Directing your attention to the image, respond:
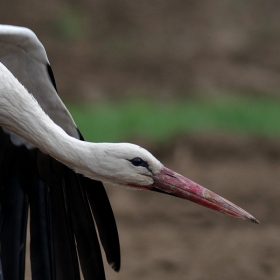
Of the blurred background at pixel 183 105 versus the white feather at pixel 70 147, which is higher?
the white feather at pixel 70 147

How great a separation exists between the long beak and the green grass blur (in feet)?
17.1

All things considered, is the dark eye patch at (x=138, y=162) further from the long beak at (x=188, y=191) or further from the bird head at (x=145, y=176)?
the long beak at (x=188, y=191)

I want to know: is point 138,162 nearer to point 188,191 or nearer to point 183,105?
point 188,191

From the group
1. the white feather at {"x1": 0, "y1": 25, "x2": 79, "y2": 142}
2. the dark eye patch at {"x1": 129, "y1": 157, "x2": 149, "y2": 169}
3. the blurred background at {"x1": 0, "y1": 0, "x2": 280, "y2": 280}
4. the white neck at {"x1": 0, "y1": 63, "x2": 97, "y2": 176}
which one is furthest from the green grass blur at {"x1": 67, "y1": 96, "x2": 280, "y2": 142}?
the dark eye patch at {"x1": 129, "y1": 157, "x2": 149, "y2": 169}

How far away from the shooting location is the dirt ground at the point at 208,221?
279 inches

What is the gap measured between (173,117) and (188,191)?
6231 mm

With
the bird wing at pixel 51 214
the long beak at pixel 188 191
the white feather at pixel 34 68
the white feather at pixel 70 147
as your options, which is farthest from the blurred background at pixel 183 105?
the white feather at pixel 70 147

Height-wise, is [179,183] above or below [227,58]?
above

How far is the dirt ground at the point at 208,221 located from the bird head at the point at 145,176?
2.45m

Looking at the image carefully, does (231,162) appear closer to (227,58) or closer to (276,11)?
(227,58)

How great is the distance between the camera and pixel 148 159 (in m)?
4.40

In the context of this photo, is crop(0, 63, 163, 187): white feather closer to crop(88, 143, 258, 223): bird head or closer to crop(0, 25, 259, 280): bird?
crop(88, 143, 258, 223): bird head

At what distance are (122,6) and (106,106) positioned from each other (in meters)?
3.56

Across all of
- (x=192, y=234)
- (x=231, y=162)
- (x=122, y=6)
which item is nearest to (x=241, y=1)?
(x=122, y=6)
